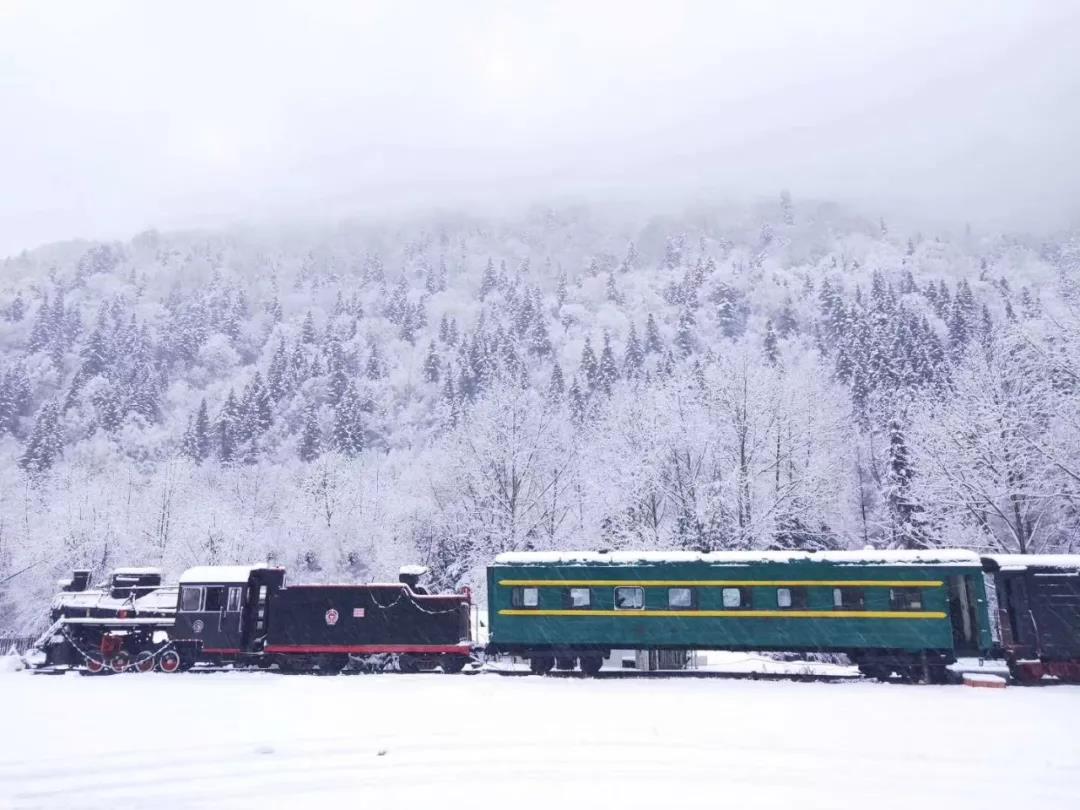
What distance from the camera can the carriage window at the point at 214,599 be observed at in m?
23.3

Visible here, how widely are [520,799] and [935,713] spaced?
402 inches

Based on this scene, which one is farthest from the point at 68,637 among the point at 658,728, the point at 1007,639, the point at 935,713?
the point at 1007,639

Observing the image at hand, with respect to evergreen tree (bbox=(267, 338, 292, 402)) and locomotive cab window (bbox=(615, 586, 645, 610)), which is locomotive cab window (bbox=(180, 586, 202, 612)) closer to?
locomotive cab window (bbox=(615, 586, 645, 610))

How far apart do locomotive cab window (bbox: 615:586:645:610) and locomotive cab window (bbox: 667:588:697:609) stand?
0.83 metres

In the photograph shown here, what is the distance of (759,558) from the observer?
21.4 meters

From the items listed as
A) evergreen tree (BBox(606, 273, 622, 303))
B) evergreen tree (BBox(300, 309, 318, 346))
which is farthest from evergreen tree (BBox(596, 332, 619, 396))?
evergreen tree (BBox(300, 309, 318, 346))

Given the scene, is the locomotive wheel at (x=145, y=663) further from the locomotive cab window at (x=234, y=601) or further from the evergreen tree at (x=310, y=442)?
the evergreen tree at (x=310, y=442)

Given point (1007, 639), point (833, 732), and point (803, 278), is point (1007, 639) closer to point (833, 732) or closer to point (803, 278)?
point (833, 732)

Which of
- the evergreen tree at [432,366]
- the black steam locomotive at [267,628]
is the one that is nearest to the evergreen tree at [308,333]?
the evergreen tree at [432,366]

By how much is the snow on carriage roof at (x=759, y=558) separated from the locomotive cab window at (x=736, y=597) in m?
0.81

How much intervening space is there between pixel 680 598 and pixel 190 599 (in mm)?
15566

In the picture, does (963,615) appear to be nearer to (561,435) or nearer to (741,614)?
(741,614)

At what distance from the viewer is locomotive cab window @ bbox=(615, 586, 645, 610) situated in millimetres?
21812

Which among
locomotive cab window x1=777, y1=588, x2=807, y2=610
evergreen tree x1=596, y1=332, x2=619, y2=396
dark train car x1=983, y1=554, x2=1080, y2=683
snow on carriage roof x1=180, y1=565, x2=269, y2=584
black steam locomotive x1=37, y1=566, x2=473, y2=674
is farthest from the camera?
evergreen tree x1=596, y1=332, x2=619, y2=396
